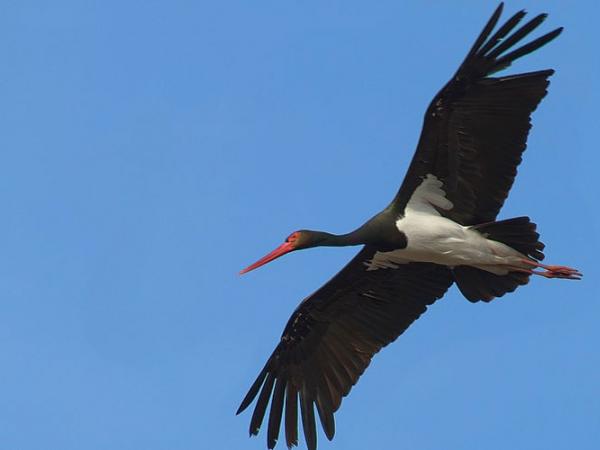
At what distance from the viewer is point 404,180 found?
1421 centimetres

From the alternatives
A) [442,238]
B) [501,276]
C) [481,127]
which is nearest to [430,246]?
[442,238]

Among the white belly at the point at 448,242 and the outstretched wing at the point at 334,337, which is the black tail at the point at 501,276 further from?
the outstretched wing at the point at 334,337

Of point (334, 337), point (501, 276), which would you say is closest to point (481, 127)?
point (501, 276)

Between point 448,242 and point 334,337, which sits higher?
point 334,337

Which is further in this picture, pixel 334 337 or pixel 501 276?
pixel 334 337

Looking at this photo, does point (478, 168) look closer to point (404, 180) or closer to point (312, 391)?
point (404, 180)

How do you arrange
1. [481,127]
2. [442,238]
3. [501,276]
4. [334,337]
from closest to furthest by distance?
[481,127], [442,238], [501,276], [334,337]

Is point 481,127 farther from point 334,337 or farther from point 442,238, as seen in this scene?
point 334,337

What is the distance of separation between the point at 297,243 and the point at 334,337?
131 centimetres

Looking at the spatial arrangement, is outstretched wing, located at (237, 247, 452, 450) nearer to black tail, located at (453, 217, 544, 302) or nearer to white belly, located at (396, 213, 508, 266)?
black tail, located at (453, 217, 544, 302)

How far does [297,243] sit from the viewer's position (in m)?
15.0

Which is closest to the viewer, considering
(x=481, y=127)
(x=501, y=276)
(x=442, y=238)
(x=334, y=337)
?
(x=481, y=127)

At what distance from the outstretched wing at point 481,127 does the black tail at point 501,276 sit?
0.68ft

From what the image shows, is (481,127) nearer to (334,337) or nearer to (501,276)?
(501,276)
